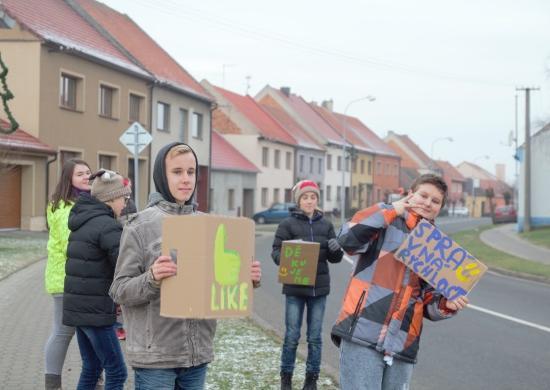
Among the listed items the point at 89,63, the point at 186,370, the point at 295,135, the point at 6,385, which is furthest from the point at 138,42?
the point at 186,370

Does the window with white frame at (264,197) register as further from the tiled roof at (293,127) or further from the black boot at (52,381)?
the black boot at (52,381)

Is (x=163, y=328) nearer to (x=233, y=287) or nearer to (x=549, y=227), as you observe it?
(x=233, y=287)

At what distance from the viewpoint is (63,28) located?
2970cm

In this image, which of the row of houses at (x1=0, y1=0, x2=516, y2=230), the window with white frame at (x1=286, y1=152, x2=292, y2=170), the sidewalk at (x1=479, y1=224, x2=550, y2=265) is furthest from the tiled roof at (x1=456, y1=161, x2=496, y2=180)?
the sidewalk at (x1=479, y1=224, x2=550, y2=265)

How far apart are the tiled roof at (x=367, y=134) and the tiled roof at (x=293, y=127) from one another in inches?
534

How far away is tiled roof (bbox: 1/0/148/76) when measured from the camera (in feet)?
87.9

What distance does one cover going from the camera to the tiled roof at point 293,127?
194 ft

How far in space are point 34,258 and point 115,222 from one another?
12981 mm

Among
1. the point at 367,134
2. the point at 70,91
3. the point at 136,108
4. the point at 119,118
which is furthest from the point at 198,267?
the point at 367,134

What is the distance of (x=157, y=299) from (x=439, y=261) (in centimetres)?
149

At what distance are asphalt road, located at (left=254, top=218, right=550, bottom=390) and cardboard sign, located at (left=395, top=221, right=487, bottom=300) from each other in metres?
3.32

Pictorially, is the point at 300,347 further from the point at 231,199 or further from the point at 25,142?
the point at 231,199

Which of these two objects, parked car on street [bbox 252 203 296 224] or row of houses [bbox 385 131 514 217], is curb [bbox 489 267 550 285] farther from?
row of houses [bbox 385 131 514 217]

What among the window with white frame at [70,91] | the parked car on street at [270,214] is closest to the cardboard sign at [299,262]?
the window with white frame at [70,91]
